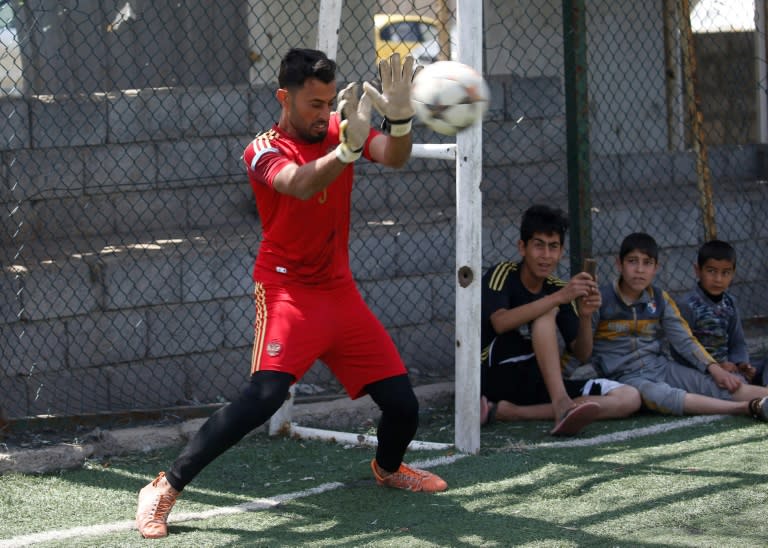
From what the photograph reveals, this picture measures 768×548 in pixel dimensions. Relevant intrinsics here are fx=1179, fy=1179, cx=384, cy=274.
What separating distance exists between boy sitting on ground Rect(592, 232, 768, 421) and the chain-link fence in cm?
29

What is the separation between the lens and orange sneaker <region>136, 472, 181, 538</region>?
4.22m

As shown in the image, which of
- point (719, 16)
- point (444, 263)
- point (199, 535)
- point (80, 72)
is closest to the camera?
point (199, 535)

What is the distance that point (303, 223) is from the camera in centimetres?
443

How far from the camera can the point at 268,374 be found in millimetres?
4348

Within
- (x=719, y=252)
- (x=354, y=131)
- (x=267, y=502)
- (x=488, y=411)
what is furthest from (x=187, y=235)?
(x=354, y=131)

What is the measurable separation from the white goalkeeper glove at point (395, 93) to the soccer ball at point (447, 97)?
16 cm

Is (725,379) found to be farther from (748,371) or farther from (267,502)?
(267,502)

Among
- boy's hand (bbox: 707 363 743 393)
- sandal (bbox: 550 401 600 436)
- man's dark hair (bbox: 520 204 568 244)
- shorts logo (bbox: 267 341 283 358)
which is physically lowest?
sandal (bbox: 550 401 600 436)

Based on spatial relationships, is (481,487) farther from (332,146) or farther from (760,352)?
(760,352)

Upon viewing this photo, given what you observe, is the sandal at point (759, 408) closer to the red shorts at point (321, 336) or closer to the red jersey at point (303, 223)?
the red shorts at point (321, 336)

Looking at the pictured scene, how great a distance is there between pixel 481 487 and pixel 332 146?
150cm

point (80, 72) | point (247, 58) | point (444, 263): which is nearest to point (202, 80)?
point (247, 58)

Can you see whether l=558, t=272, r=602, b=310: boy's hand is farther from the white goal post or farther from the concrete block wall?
the concrete block wall

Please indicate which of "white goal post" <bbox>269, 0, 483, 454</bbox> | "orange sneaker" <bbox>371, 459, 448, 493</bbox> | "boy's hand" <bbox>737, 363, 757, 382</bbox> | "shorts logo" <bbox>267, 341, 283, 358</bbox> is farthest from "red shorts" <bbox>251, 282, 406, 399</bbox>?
"boy's hand" <bbox>737, 363, 757, 382</bbox>
